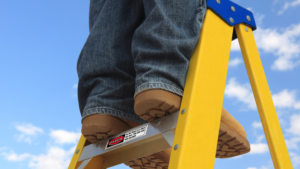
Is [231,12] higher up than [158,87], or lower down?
higher up

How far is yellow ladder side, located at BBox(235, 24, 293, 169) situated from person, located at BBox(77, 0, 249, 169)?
12 centimetres

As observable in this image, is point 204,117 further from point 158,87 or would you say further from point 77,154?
point 77,154

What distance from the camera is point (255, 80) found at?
2.85 ft

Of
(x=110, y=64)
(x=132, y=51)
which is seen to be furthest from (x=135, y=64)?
(x=110, y=64)

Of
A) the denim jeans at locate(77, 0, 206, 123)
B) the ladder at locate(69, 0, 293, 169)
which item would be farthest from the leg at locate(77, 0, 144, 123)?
the ladder at locate(69, 0, 293, 169)

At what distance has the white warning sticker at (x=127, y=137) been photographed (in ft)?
2.57

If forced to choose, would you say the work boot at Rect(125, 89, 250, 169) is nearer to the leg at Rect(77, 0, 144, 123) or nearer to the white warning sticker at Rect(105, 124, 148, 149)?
the white warning sticker at Rect(105, 124, 148, 149)

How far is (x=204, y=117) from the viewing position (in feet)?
2.20

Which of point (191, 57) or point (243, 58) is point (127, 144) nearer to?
point (191, 57)

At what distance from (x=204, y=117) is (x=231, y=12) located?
416 millimetres

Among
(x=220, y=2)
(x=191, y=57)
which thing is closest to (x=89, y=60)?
(x=191, y=57)

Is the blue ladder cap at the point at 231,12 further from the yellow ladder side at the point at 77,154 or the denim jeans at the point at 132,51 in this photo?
the yellow ladder side at the point at 77,154

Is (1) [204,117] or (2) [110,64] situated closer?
(1) [204,117]

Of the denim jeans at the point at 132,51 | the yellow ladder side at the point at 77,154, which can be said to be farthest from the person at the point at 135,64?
the yellow ladder side at the point at 77,154
